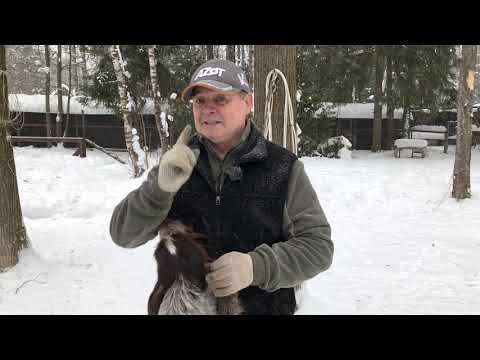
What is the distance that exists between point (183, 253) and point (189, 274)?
0.09 m

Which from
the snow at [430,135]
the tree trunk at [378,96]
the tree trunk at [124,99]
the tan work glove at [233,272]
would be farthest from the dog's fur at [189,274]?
the snow at [430,135]

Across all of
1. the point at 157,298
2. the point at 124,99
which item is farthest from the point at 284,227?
the point at 124,99

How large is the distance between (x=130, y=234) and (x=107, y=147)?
20.5 meters

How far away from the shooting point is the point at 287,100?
13.4ft

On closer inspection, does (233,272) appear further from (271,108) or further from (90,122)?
(90,122)

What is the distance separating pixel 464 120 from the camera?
342 inches

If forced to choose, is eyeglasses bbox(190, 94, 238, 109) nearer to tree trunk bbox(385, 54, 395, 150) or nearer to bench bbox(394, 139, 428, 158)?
bench bbox(394, 139, 428, 158)

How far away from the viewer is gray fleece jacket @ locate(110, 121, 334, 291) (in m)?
1.50

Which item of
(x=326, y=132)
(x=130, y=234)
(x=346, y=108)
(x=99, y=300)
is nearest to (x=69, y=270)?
(x=99, y=300)

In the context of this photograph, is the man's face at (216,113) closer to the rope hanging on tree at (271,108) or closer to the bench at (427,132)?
the rope hanging on tree at (271,108)

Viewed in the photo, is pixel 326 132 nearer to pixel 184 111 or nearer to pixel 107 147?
pixel 184 111

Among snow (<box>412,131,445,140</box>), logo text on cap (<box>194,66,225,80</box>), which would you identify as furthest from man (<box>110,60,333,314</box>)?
→ snow (<box>412,131,445,140</box>)

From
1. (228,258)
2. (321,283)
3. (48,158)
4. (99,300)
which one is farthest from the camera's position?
(48,158)

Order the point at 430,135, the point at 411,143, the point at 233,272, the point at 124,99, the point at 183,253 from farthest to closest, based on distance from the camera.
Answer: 1. the point at 430,135
2. the point at 411,143
3. the point at 124,99
4. the point at 183,253
5. the point at 233,272
